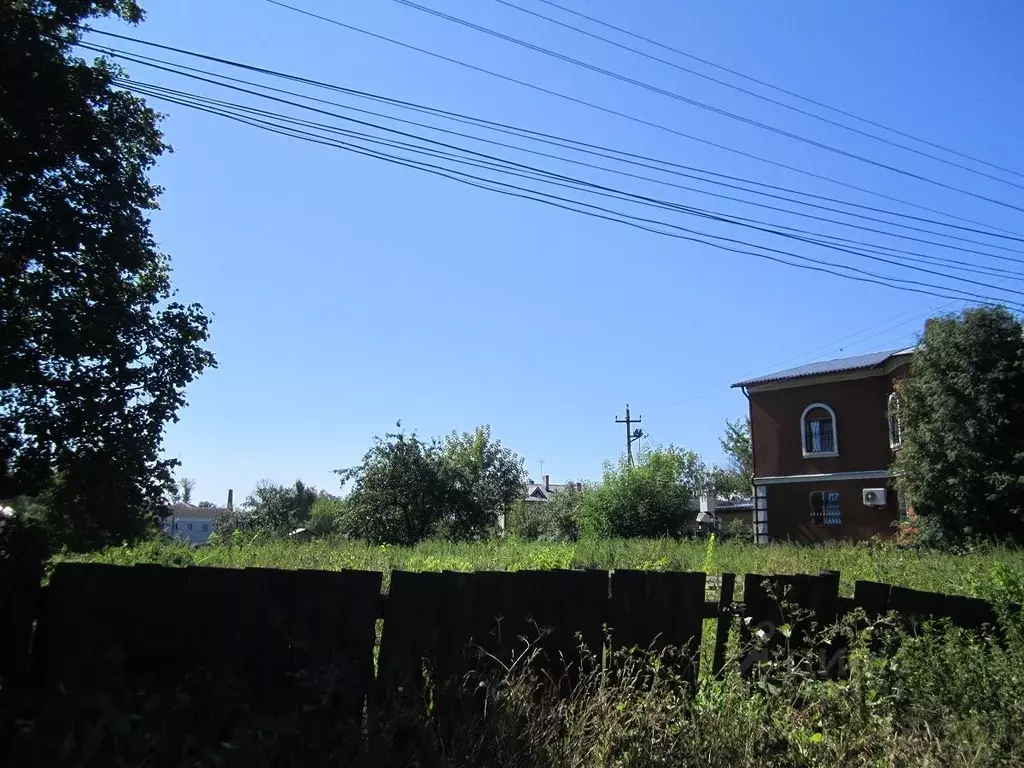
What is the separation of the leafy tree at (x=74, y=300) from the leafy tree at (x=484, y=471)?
28.6 m

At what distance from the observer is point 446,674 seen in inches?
150

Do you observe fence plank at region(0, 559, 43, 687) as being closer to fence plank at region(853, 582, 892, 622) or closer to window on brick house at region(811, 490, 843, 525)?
fence plank at region(853, 582, 892, 622)

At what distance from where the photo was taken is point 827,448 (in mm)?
30859

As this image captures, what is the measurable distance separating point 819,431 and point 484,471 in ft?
51.9

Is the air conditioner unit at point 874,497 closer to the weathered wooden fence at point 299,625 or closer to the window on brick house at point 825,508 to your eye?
the window on brick house at point 825,508

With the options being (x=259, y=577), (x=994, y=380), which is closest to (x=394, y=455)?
(x=994, y=380)

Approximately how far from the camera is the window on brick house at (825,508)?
99.2 ft

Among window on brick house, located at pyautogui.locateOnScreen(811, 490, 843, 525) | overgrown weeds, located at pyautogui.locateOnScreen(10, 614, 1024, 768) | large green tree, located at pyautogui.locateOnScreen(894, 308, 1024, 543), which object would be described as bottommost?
overgrown weeds, located at pyautogui.locateOnScreen(10, 614, 1024, 768)

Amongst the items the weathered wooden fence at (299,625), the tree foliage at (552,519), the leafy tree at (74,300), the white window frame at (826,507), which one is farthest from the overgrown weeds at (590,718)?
the tree foliage at (552,519)

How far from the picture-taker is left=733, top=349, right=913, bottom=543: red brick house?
2906 cm

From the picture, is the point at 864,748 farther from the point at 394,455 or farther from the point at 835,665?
the point at 394,455

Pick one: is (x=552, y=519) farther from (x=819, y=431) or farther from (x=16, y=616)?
(x=16, y=616)

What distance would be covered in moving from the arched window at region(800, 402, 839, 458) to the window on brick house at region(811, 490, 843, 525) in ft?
5.03

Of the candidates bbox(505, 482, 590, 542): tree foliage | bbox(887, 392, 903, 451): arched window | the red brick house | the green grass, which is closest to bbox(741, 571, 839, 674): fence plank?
the green grass
